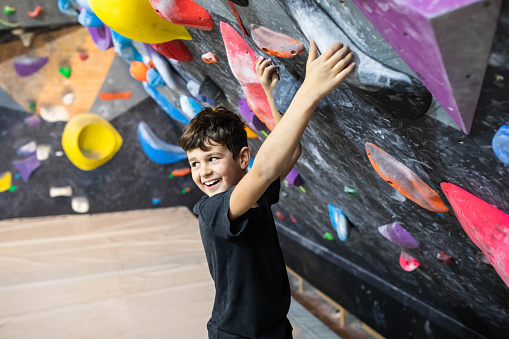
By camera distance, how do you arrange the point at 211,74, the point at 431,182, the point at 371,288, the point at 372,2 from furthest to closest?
the point at 371,288, the point at 211,74, the point at 431,182, the point at 372,2

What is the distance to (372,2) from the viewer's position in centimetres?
55

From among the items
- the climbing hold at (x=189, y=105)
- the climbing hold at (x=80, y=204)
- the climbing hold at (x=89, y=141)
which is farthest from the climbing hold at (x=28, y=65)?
the climbing hold at (x=189, y=105)

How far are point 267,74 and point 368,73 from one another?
1.10 ft

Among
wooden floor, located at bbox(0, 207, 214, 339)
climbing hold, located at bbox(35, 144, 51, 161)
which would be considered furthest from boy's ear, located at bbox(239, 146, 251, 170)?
climbing hold, located at bbox(35, 144, 51, 161)

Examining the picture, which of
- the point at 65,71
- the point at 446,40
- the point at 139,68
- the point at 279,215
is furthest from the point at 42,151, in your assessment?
the point at 446,40

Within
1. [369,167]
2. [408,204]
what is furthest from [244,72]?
[408,204]

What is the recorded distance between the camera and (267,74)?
0.98 metres

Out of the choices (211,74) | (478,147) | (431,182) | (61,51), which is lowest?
(61,51)

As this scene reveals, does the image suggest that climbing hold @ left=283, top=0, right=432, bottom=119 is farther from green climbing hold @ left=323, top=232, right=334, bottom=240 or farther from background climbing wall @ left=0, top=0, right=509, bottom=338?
green climbing hold @ left=323, top=232, right=334, bottom=240

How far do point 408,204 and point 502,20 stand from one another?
0.68m

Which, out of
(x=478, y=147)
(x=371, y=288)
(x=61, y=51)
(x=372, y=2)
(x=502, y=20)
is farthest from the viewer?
(x=61, y=51)

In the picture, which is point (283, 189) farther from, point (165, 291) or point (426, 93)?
point (426, 93)

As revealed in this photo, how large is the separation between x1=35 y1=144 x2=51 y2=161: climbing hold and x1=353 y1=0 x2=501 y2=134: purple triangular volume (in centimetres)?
276

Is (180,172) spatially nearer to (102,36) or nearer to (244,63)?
(102,36)
